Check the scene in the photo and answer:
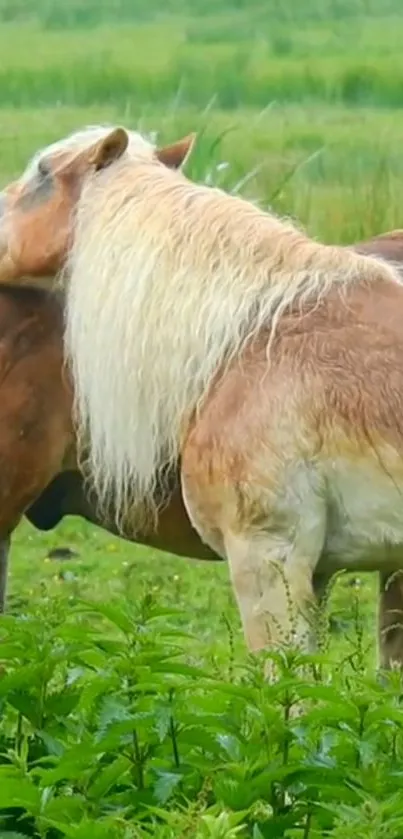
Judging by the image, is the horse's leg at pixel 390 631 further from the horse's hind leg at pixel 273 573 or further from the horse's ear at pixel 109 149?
the horse's ear at pixel 109 149

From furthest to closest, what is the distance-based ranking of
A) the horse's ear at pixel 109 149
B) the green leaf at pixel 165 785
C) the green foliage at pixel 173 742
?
the horse's ear at pixel 109 149 → the green leaf at pixel 165 785 → the green foliage at pixel 173 742

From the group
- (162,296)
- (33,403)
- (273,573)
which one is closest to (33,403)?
(33,403)

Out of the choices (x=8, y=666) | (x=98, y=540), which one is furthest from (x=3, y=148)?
(x=8, y=666)

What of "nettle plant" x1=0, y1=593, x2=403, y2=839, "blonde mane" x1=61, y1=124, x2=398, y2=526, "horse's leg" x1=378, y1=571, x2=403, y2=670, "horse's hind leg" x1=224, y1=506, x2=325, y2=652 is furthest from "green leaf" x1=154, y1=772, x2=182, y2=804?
"horse's leg" x1=378, y1=571, x2=403, y2=670

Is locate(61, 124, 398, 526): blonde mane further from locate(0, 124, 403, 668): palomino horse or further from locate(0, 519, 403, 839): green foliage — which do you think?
locate(0, 519, 403, 839): green foliage

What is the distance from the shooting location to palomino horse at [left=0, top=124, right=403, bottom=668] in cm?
442

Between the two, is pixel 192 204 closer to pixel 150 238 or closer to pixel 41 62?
pixel 150 238

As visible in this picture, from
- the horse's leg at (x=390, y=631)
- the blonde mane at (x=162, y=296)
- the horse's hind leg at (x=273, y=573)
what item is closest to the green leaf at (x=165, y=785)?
the horse's hind leg at (x=273, y=573)

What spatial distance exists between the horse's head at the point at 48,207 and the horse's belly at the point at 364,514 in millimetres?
987

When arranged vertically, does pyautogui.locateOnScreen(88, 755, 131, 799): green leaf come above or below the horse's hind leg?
above

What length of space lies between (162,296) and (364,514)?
0.70 meters

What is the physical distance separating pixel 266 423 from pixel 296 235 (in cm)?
59

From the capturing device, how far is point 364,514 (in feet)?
14.7

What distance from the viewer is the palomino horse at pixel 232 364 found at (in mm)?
4418
